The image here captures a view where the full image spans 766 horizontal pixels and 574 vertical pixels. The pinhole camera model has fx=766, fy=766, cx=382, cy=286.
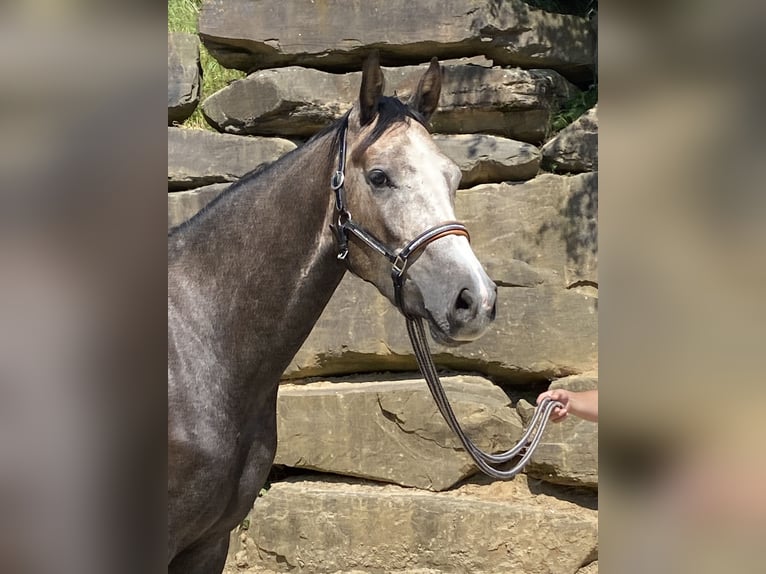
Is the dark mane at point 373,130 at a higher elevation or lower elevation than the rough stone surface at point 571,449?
higher

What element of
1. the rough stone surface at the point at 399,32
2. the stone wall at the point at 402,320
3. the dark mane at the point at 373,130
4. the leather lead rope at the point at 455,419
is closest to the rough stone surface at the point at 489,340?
the stone wall at the point at 402,320

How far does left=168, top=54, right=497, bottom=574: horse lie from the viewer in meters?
1.62

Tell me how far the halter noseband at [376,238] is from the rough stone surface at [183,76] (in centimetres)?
227

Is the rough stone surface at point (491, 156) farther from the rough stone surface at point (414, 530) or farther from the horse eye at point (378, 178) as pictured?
the horse eye at point (378, 178)

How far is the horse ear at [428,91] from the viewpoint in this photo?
192 cm

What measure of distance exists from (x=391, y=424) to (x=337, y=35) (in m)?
1.89

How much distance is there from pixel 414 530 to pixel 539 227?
1.46 metres

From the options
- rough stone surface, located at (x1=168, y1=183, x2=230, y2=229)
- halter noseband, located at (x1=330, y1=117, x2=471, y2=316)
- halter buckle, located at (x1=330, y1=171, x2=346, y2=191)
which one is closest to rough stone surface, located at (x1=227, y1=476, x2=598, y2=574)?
rough stone surface, located at (x1=168, y1=183, x2=230, y2=229)

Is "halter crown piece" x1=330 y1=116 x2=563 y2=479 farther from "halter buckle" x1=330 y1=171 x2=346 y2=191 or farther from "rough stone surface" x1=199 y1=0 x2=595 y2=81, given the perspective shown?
"rough stone surface" x1=199 y1=0 x2=595 y2=81
